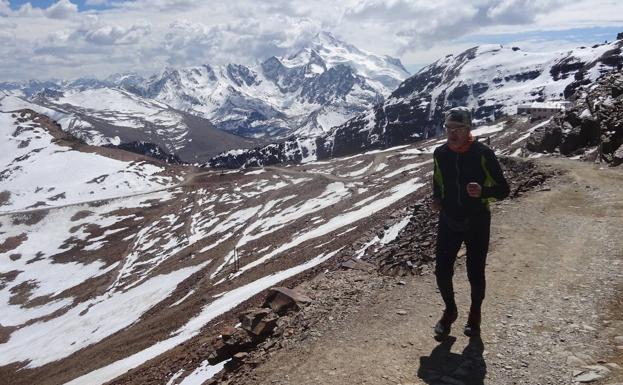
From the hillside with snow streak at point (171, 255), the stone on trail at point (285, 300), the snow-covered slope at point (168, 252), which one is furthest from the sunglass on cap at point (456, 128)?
the hillside with snow streak at point (171, 255)

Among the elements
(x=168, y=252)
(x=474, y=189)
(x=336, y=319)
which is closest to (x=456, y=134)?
(x=474, y=189)

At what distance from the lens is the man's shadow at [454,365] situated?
29.7 feet

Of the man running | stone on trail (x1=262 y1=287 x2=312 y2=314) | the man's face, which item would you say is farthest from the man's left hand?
stone on trail (x1=262 y1=287 x2=312 y2=314)

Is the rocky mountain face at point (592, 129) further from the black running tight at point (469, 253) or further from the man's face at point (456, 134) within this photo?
the man's face at point (456, 134)

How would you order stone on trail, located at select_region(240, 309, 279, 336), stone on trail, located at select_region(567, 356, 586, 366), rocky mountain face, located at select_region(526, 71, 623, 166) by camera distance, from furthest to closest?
rocky mountain face, located at select_region(526, 71, 623, 166) → stone on trail, located at select_region(240, 309, 279, 336) → stone on trail, located at select_region(567, 356, 586, 366)

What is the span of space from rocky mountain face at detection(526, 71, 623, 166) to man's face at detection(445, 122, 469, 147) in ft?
70.1

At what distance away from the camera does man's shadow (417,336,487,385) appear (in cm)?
906

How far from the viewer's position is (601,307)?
35.7 ft

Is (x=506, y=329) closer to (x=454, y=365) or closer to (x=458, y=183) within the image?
(x=454, y=365)

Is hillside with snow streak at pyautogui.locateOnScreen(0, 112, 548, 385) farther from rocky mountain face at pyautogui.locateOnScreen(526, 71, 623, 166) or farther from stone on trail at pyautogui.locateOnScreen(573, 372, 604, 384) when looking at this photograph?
rocky mountain face at pyautogui.locateOnScreen(526, 71, 623, 166)

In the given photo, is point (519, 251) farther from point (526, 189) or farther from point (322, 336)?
point (526, 189)

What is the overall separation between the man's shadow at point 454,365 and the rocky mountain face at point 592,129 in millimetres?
21561

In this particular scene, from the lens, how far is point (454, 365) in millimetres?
9500

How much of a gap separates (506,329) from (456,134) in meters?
4.55
